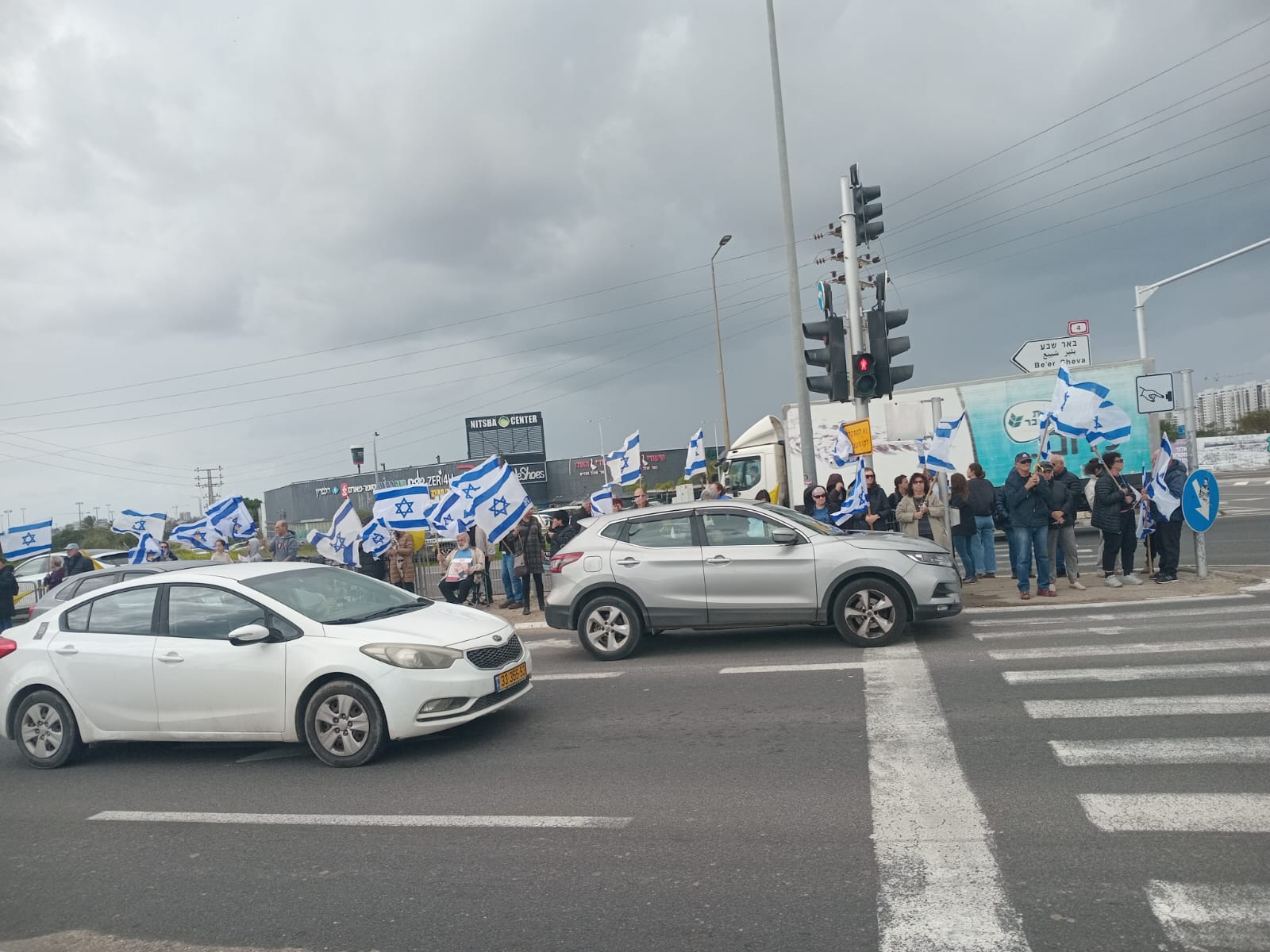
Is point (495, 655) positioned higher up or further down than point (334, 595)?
further down

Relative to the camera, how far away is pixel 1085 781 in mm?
5223

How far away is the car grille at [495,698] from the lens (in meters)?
6.95

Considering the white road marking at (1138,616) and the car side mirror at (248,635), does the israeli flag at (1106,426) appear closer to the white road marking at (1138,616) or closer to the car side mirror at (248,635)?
the white road marking at (1138,616)

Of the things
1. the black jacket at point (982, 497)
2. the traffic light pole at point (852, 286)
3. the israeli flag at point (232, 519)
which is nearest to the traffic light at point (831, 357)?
the traffic light pole at point (852, 286)

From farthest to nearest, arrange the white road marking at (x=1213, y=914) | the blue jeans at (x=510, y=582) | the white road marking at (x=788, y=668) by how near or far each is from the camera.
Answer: the blue jeans at (x=510, y=582) → the white road marking at (x=788, y=668) → the white road marking at (x=1213, y=914)

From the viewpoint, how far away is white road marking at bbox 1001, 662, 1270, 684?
739 cm

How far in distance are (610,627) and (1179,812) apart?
628cm

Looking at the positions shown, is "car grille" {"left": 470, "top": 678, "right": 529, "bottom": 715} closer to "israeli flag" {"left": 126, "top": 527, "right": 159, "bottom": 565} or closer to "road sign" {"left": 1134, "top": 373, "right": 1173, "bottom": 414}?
"road sign" {"left": 1134, "top": 373, "right": 1173, "bottom": 414}

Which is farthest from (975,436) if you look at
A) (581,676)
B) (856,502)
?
(581,676)

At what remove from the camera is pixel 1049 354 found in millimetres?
20828

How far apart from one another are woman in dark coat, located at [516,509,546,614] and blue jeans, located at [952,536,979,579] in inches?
252

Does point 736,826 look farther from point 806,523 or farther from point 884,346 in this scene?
point 884,346

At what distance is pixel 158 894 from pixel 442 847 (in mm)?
1429

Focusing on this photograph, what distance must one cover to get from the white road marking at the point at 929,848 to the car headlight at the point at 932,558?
2764mm
